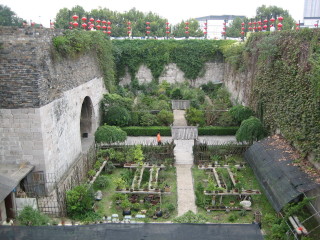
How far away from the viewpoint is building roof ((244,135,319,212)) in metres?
9.34

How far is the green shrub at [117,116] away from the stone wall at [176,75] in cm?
1013

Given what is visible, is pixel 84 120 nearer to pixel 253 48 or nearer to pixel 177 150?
pixel 177 150

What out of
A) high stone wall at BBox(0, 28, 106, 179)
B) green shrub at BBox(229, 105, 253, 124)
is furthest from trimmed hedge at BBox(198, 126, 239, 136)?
high stone wall at BBox(0, 28, 106, 179)

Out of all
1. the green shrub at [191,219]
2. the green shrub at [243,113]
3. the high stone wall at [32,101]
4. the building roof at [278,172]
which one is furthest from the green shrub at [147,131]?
the green shrub at [191,219]

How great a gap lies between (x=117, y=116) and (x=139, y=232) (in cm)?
1232

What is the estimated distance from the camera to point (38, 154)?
11039 millimetres

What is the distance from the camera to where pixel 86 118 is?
17.8m

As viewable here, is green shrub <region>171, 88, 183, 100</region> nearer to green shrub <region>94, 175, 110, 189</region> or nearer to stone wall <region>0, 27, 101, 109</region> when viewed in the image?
green shrub <region>94, 175, 110, 189</region>

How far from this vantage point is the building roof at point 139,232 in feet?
21.8

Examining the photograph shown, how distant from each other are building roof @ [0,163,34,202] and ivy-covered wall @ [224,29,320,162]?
31.1 ft

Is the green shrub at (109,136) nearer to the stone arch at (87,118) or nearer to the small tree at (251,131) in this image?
the stone arch at (87,118)

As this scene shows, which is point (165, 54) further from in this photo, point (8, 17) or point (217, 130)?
point (8, 17)

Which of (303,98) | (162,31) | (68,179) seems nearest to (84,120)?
(68,179)

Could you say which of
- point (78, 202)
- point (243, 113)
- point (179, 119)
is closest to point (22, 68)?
point (78, 202)
